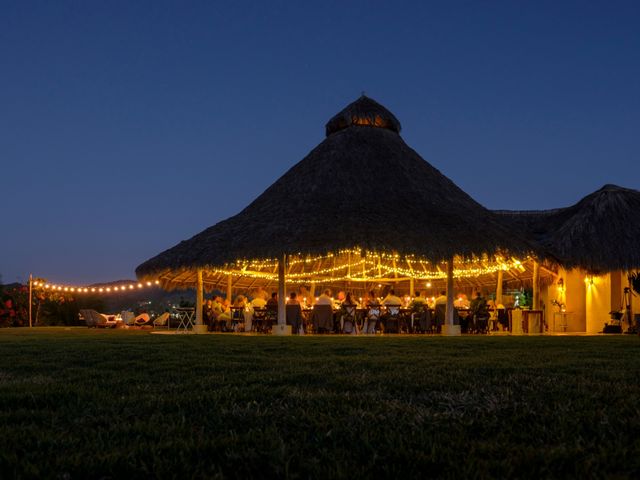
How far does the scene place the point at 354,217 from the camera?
45.5 ft

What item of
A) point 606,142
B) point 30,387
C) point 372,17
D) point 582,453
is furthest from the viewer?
point 606,142

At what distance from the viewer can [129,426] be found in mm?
2451

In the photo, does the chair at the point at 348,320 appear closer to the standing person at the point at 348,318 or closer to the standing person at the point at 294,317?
the standing person at the point at 348,318

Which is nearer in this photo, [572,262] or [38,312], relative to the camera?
[572,262]

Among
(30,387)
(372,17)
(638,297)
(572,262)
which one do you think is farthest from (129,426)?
(372,17)

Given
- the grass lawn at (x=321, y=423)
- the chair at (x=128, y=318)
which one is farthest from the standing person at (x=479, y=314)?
the chair at (x=128, y=318)

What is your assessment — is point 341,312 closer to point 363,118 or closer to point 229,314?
point 229,314

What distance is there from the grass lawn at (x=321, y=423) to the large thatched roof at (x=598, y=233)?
37.1 ft

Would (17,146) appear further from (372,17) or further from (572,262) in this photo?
(572,262)

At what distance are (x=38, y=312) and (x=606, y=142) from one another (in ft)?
146

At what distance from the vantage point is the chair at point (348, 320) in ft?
47.3

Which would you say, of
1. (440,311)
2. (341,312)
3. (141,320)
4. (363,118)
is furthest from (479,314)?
(141,320)

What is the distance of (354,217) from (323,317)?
7.95 feet

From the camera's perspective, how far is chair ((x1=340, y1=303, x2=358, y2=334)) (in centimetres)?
1443
